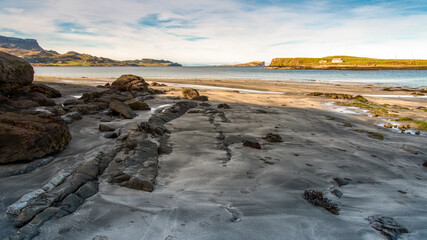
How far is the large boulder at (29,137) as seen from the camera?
4.38 meters

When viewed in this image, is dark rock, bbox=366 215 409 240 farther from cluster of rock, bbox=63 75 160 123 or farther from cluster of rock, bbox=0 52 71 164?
cluster of rock, bbox=63 75 160 123

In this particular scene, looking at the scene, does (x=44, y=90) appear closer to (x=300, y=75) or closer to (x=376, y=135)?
(x=376, y=135)

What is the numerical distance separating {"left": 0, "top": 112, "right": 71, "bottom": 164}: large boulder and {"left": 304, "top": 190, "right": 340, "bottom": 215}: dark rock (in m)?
5.00

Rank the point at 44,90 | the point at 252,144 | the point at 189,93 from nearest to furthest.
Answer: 1. the point at 252,144
2. the point at 44,90
3. the point at 189,93

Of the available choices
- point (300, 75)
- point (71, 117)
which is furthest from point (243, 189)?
point (300, 75)

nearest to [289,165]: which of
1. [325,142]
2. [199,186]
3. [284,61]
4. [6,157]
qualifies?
[199,186]

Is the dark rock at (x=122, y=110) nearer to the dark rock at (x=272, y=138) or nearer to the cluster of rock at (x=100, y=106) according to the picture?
the cluster of rock at (x=100, y=106)

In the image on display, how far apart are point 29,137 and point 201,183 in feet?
11.4

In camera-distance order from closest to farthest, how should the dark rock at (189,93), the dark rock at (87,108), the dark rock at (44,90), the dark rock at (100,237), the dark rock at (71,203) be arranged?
the dark rock at (100,237) < the dark rock at (71,203) < the dark rock at (87,108) < the dark rock at (44,90) < the dark rock at (189,93)

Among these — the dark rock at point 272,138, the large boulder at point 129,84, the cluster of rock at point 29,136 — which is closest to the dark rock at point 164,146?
the cluster of rock at point 29,136

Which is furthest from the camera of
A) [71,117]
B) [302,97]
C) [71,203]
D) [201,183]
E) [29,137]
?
[302,97]

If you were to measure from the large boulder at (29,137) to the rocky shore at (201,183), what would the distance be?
0.06ft

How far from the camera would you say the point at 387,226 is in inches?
116

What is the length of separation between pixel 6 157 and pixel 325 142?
765 cm
